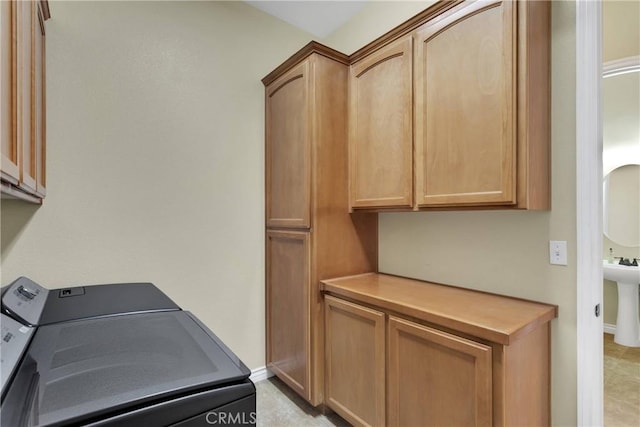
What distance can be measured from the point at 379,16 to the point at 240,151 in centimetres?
148

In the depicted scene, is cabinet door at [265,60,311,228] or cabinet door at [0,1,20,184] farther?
cabinet door at [265,60,311,228]

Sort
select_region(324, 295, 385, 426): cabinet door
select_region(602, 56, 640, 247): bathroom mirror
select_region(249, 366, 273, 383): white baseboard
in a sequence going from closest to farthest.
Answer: select_region(324, 295, 385, 426): cabinet door → select_region(249, 366, 273, 383): white baseboard → select_region(602, 56, 640, 247): bathroom mirror

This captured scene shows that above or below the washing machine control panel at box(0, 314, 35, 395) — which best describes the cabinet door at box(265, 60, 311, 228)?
above

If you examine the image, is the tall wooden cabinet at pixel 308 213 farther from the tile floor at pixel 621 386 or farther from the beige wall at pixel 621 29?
the beige wall at pixel 621 29

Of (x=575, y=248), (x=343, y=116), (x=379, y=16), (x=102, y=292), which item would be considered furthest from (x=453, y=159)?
(x=102, y=292)

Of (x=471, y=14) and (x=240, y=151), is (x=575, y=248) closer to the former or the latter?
(x=471, y=14)

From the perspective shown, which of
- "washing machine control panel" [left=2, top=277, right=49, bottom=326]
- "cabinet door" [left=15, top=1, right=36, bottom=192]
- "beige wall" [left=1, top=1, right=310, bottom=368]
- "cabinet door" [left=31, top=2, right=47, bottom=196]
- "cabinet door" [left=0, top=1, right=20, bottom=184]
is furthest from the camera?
"beige wall" [left=1, top=1, right=310, bottom=368]

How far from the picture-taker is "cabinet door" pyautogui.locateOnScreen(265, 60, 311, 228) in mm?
2037

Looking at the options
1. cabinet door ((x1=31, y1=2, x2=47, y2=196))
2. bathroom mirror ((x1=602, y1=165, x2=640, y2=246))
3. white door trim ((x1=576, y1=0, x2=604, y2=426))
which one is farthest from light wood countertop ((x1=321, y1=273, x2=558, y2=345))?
bathroom mirror ((x1=602, y1=165, x2=640, y2=246))

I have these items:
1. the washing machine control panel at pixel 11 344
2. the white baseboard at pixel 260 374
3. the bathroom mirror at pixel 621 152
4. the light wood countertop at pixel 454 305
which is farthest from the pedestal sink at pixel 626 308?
the washing machine control panel at pixel 11 344

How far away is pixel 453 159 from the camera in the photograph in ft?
5.14

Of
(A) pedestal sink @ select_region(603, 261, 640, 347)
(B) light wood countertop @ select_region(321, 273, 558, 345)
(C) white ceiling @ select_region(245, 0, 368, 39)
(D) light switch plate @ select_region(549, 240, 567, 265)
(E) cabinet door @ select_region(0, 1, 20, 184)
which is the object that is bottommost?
(A) pedestal sink @ select_region(603, 261, 640, 347)

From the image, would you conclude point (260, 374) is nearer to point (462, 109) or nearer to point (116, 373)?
point (116, 373)

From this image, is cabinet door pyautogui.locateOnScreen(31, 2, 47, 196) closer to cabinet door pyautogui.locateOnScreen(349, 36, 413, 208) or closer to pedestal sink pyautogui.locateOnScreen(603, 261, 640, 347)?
cabinet door pyautogui.locateOnScreen(349, 36, 413, 208)
